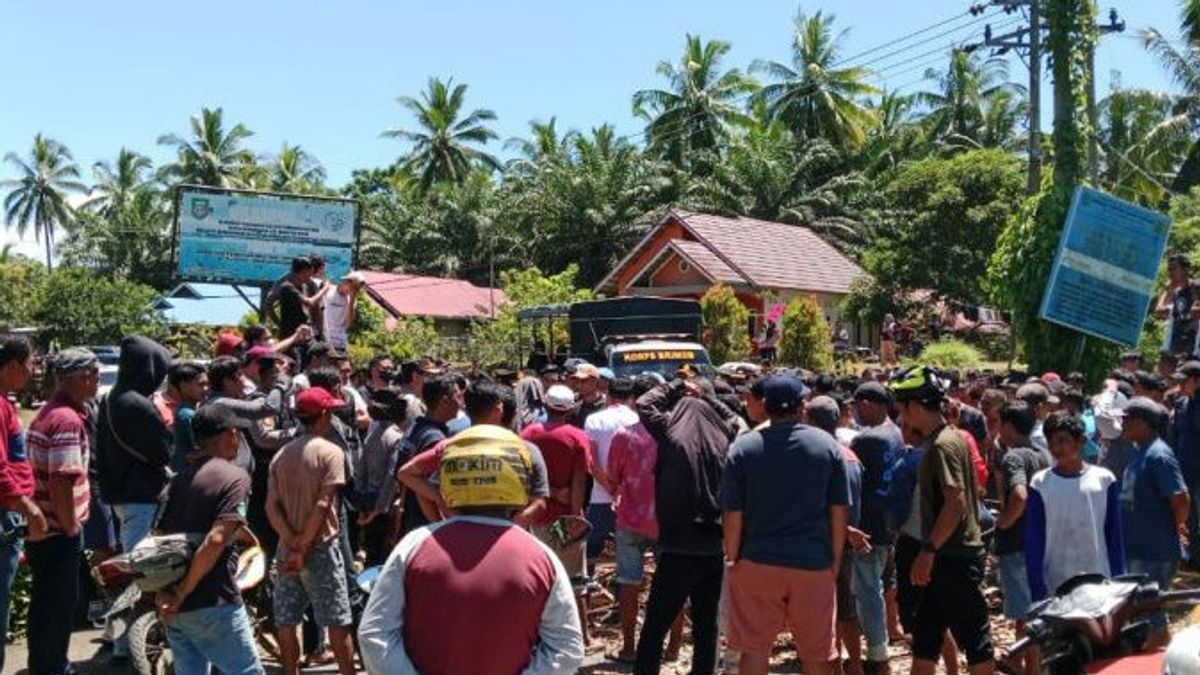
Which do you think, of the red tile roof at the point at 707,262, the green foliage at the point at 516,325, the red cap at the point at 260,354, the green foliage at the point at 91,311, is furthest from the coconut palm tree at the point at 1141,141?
the red cap at the point at 260,354

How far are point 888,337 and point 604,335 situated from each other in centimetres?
878

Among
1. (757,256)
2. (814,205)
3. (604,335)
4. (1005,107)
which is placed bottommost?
(604,335)

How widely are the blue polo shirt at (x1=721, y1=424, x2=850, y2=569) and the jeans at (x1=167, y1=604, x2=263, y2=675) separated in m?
2.38

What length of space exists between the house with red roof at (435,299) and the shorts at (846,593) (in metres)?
35.5

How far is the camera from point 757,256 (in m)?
36.2

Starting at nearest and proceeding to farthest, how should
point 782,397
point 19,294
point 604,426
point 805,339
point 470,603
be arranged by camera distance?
point 470,603
point 782,397
point 604,426
point 805,339
point 19,294

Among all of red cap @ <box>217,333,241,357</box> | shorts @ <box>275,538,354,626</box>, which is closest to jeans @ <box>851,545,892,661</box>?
shorts @ <box>275,538,354,626</box>

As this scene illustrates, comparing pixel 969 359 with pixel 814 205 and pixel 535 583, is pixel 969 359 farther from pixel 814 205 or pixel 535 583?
pixel 535 583

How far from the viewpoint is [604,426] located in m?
8.63

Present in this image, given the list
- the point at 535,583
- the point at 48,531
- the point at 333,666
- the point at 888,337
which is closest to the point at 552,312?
the point at 888,337

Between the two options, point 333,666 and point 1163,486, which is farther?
point 333,666

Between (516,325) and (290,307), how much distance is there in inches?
810

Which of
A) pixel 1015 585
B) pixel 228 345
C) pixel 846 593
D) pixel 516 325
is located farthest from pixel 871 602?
pixel 516 325

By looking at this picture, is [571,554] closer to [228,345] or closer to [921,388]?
[921,388]
